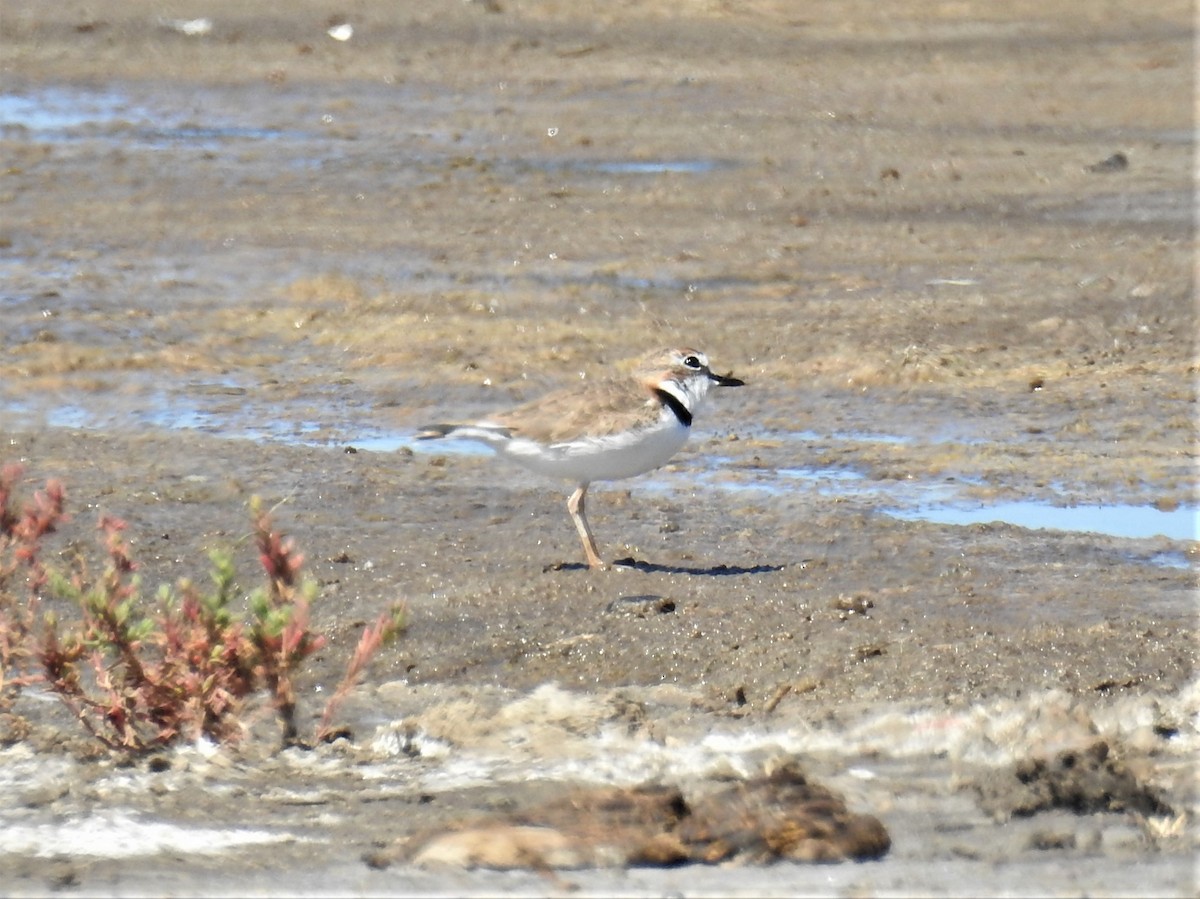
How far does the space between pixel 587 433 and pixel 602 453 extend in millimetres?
80

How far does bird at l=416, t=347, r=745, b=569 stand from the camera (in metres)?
6.66

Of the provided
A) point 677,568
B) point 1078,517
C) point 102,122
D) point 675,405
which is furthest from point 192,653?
point 102,122

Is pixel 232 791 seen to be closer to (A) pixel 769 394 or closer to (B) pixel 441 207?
(A) pixel 769 394

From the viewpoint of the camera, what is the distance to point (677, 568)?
6.84 m

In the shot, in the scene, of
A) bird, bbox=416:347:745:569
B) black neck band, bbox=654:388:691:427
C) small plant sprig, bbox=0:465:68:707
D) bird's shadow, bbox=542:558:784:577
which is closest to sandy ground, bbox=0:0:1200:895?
bird's shadow, bbox=542:558:784:577

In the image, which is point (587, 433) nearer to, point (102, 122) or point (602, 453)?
point (602, 453)

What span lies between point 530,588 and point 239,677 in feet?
5.65

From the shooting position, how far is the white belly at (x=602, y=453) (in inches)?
262

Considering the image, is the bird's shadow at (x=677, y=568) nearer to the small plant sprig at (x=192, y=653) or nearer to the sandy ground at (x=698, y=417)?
the sandy ground at (x=698, y=417)

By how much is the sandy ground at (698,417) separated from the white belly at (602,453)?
12.7 inches

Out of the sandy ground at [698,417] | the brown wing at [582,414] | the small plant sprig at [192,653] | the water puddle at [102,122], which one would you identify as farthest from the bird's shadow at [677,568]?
the water puddle at [102,122]

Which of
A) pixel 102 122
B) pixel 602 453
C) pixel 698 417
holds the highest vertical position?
pixel 602 453

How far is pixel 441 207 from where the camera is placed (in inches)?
535

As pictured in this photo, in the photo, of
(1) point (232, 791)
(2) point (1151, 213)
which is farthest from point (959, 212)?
(1) point (232, 791)
